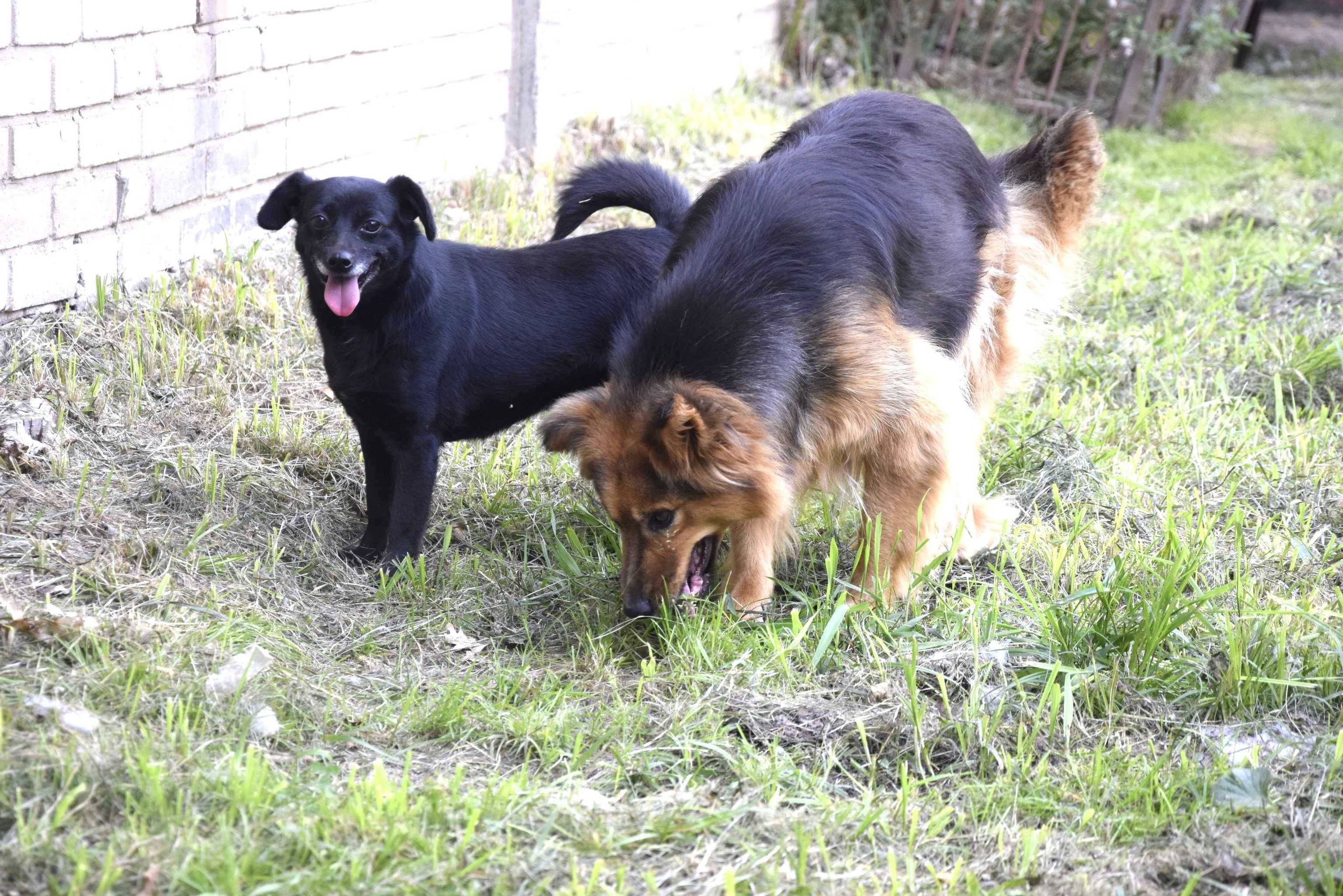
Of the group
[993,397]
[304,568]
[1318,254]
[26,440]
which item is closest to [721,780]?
[304,568]

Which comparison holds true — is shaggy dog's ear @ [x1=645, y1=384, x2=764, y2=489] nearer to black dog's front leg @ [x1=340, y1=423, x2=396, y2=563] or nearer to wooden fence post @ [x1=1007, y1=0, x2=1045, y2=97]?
black dog's front leg @ [x1=340, y1=423, x2=396, y2=563]

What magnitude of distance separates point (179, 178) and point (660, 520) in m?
2.89

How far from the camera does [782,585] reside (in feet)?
11.9

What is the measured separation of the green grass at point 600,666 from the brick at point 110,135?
0.53 m

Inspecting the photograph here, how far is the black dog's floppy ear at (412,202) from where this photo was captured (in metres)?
3.57

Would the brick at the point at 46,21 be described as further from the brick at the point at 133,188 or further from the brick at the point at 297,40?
the brick at the point at 297,40

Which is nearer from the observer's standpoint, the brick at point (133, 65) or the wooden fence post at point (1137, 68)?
the brick at point (133, 65)

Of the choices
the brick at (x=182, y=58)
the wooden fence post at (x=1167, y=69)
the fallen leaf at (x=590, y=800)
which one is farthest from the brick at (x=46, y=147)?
the wooden fence post at (x=1167, y=69)

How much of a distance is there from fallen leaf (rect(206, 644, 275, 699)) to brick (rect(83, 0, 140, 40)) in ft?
8.91

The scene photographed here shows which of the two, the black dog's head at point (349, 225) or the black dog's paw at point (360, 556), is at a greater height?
the black dog's head at point (349, 225)

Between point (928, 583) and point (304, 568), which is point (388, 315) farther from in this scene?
point (928, 583)

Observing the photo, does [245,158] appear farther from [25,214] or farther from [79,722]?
[79,722]

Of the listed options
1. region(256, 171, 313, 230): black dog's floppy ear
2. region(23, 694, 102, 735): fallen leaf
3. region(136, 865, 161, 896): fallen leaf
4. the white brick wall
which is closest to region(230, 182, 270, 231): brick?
the white brick wall

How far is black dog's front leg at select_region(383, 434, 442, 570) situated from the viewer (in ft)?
11.9
